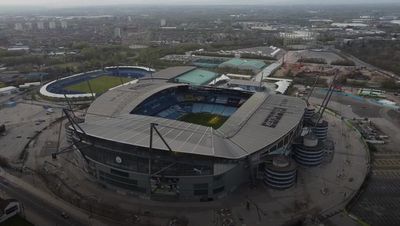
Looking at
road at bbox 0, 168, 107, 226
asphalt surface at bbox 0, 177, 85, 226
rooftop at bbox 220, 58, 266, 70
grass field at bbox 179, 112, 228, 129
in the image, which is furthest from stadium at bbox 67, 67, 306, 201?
rooftop at bbox 220, 58, 266, 70

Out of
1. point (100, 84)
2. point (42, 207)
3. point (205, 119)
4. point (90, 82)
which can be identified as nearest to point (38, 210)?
point (42, 207)

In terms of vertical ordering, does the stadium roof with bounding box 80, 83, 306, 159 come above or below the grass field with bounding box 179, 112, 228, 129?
above

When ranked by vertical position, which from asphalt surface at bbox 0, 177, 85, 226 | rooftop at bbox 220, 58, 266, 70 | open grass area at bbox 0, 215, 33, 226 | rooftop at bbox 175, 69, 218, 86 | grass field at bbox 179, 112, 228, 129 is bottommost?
asphalt surface at bbox 0, 177, 85, 226

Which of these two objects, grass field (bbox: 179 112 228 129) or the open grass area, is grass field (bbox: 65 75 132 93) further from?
the open grass area

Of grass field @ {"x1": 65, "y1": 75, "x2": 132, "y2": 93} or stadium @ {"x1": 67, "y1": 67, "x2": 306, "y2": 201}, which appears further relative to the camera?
grass field @ {"x1": 65, "y1": 75, "x2": 132, "y2": 93}

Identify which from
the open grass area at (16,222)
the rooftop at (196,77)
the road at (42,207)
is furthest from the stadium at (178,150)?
the rooftop at (196,77)

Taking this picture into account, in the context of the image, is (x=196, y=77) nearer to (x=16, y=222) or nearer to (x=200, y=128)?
(x=200, y=128)

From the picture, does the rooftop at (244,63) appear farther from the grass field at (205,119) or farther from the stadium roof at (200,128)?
the stadium roof at (200,128)
